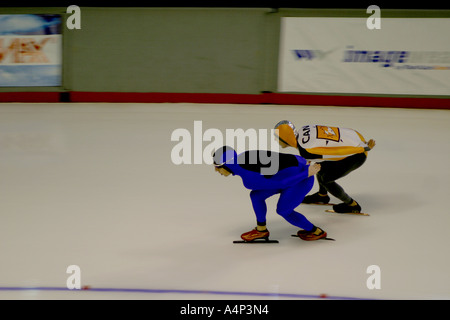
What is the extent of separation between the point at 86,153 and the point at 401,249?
4.10 m

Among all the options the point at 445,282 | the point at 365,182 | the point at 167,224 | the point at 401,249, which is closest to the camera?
the point at 445,282

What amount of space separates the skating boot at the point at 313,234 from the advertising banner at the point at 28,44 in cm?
716

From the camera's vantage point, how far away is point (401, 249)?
4.19m

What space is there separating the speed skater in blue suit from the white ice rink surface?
0.38 metres

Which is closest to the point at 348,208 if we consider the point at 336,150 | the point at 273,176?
the point at 336,150

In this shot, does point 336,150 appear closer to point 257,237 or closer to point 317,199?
point 317,199

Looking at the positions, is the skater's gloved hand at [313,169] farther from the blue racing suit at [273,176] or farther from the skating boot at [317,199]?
the skating boot at [317,199]

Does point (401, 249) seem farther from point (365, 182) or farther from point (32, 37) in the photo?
point (32, 37)

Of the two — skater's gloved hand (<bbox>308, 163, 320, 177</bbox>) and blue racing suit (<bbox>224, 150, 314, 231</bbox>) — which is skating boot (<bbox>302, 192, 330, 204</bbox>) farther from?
skater's gloved hand (<bbox>308, 163, 320, 177</bbox>)

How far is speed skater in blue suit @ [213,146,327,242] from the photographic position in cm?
382

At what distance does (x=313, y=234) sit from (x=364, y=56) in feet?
20.4

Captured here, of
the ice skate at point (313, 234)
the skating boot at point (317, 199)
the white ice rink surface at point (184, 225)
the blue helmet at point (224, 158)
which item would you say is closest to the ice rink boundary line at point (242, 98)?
the white ice rink surface at point (184, 225)
